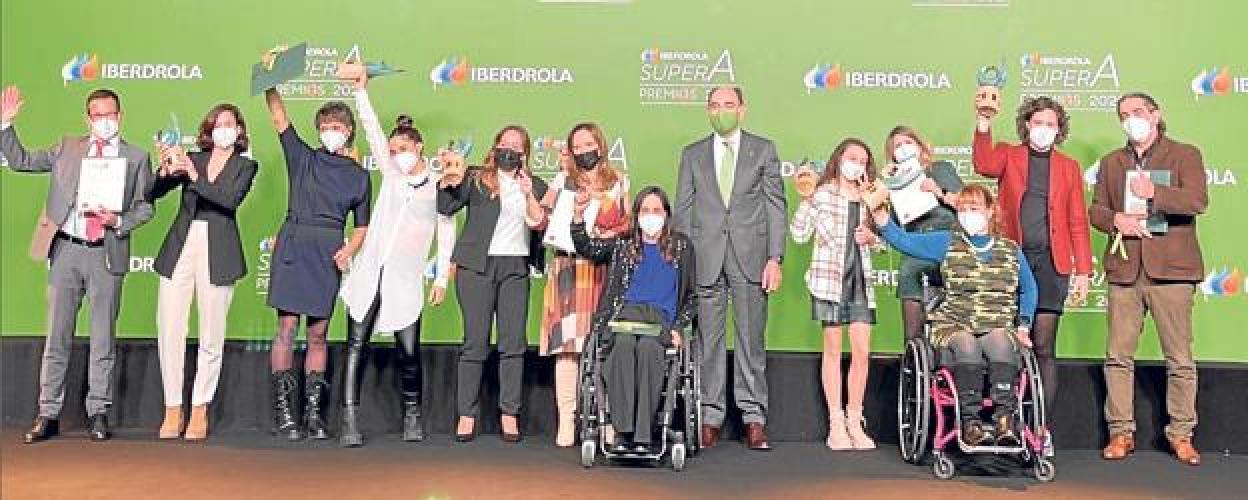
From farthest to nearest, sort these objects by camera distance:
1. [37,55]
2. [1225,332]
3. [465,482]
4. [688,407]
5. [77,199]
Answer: [37,55] → [1225,332] → [77,199] → [688,407] → [465,482]

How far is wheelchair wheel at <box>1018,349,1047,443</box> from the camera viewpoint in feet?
13.6

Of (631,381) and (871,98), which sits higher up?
(871,98)

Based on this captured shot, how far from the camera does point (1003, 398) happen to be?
4.18 m

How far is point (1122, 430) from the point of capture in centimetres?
487

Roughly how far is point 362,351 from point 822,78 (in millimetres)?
2601

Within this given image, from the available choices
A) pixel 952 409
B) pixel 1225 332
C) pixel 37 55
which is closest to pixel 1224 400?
pixel 1225 332

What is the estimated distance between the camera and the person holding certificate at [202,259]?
4.89m

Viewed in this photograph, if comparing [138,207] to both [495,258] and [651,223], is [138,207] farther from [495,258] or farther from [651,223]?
[651,223]

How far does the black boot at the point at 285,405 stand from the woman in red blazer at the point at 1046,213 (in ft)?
10.4

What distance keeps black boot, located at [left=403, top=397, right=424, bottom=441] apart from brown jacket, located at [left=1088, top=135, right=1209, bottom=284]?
3.08 m

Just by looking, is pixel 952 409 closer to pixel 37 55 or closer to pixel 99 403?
pixel 99 403

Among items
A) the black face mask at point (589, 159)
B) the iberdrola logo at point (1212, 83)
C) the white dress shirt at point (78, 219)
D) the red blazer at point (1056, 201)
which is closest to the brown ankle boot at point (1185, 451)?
the red blazer at point (1056, 201)

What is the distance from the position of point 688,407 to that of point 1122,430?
197cm

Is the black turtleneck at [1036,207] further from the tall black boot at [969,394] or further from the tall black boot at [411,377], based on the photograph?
the tall black boot at [411,377]
